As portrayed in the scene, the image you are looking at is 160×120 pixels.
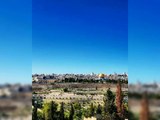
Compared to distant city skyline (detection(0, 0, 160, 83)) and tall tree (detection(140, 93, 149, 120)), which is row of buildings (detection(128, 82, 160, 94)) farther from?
distant city skyline (detection(0, 0, 160, 83))

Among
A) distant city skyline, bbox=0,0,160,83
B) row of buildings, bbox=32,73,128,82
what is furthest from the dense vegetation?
row of buildings, bbox=32,73,128,82

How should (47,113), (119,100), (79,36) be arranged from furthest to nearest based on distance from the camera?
(79,36) < (47,113) < (119,100)

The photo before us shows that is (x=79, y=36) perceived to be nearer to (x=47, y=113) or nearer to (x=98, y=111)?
(x=98, y=111)

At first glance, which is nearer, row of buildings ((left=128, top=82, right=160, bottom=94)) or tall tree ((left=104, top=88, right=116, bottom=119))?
row of buildings ((left=128, top=82, right=160, bottom=94))

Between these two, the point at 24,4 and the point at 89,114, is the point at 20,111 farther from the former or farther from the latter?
the point at 89,114

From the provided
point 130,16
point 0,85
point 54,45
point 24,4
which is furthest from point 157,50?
point 54,45

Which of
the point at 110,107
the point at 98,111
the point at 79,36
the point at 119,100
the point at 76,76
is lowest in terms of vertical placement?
the point at 98,111

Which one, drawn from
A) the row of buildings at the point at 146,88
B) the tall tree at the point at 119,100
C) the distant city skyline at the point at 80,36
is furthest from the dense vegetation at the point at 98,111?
the row of buildings at the point at 146,88

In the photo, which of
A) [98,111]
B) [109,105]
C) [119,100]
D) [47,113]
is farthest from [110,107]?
[47,113]

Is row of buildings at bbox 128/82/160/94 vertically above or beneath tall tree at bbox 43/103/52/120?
above

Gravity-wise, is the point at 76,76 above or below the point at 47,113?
above

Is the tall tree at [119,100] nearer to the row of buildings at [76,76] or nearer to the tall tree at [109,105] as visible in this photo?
the tall tree at [109,105]
